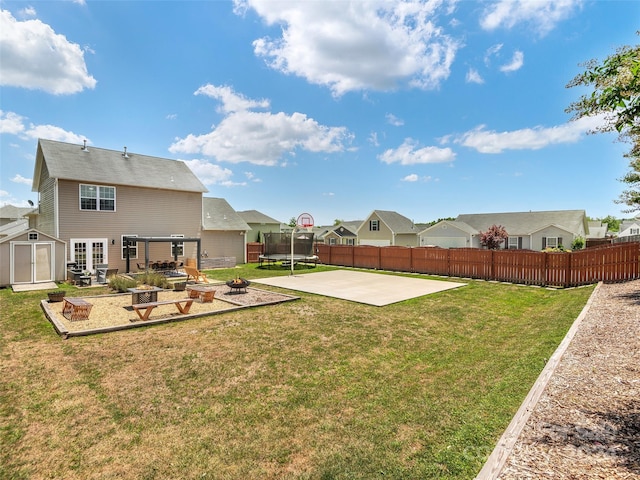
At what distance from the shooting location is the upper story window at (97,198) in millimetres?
16891

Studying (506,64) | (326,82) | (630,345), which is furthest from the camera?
(326,82)

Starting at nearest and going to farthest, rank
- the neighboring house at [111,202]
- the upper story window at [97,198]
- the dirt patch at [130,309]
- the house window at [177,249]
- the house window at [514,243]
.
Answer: the dirt patch at [130,309] → the neighboring house at [111,202] → the upper story window at [97,198] → the house window at [177,249] → the house window at [514,243]

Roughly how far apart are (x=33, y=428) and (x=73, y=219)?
16106 mm

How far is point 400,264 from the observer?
19.5m

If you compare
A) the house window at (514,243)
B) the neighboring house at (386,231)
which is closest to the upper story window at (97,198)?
the neighboring house at (386,231)

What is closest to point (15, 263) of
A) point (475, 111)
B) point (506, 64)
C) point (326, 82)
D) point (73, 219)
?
point (73, 219)

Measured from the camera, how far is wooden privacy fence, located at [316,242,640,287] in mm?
11969

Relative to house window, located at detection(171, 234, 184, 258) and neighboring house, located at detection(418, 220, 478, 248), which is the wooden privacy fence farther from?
neighboring house, located at detection(418, 220, 478, 248)

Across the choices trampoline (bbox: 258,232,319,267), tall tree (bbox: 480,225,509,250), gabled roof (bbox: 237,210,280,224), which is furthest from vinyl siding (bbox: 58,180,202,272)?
tall tree (bbox: 480,225,509,250)

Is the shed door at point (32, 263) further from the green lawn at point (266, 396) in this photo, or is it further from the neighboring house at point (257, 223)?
the neighboring house at point (257, 223)

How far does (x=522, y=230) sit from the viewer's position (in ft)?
114

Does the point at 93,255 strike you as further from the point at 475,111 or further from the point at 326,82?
the point at 475,111

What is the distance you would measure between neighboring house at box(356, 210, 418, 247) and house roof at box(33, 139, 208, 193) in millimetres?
23974

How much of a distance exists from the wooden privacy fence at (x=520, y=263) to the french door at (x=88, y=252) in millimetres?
15308
